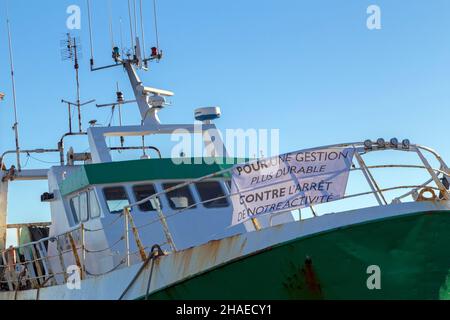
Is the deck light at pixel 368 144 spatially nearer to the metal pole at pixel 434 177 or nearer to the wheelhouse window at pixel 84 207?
the metal pole at pixel 434 177

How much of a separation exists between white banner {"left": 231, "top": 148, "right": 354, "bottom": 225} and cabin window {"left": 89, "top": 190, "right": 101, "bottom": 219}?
13.2 feet

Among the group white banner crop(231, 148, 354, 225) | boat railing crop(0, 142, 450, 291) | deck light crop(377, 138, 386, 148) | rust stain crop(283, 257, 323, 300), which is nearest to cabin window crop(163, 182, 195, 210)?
boat railing crop(0, 142, 450, 291)

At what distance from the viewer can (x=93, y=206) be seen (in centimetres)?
1677

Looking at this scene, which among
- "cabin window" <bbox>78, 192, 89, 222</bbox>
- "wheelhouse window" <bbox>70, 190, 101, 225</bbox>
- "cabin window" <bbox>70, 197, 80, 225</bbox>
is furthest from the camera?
"cabin window" <bbox>70, 197, 80, 225</bbox>

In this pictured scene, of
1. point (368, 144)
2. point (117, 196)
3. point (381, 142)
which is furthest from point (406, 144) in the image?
point (117, 196)

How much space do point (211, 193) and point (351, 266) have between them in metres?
4.81

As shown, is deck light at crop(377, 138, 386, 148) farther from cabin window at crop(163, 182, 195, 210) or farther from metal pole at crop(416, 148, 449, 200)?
cabin window at crop(163, 182, 195, 210)

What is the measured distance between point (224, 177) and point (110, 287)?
3.47 metres

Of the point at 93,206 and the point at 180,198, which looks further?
the point at 93,206

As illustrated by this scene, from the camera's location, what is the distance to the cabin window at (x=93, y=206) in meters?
16.6

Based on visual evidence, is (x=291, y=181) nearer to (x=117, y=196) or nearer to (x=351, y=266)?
(x=351, y=266)

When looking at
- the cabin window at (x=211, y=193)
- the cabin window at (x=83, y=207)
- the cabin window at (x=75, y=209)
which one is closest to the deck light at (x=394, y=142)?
the cabin window at (x=211, y=193)

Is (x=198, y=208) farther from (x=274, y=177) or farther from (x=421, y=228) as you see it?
(x=421, y=228)

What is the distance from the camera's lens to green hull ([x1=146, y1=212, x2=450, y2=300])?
12359mm
